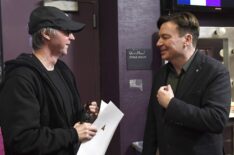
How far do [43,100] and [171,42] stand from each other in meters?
0.75

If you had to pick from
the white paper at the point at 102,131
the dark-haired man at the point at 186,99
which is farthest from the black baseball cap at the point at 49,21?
the dark-haired man at the point at 186,99

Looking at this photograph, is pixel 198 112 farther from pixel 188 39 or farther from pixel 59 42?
pixel 59 42

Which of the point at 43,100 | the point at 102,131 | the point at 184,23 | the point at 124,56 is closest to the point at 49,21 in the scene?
the point at 43,100

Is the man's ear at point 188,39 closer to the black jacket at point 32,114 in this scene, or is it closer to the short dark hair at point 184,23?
the short dark hair at point 184,23

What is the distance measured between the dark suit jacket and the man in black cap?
15.6 inches

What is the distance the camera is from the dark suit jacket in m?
1.66

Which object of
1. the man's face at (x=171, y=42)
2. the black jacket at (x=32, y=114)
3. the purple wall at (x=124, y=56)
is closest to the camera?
the black jacket at (x=32, y=114)

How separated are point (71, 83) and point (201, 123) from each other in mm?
651

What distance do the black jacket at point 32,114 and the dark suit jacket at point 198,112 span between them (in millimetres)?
486

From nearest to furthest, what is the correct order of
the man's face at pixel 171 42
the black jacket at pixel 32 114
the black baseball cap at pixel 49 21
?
the black jacket at pixel 32 114 < the black baseball cap at pixel 49 21 < the man's face at pixel 171 42

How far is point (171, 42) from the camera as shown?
1894 mm

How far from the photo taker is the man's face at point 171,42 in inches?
73.9

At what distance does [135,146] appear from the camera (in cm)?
275

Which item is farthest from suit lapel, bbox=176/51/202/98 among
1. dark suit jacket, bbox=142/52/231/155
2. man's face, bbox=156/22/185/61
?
man's face, bbox=156/22/185/61
